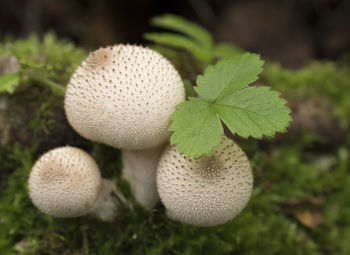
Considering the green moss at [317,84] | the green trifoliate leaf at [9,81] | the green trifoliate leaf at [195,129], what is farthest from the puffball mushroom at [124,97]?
the green moss at [317,84]

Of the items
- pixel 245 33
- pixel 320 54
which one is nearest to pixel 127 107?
pixel 245 33

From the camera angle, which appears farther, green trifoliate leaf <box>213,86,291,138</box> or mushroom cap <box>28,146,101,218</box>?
mushroom cap <box>28,146,101,218</box>

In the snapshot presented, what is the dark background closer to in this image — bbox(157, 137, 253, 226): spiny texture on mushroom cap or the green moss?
the green moss

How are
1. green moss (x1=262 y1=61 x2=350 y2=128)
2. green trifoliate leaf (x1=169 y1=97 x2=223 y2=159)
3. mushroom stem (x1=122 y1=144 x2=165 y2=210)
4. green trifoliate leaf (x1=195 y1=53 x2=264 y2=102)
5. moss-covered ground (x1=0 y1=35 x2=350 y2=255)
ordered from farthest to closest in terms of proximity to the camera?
1. green moss (x1=262 y1=61 x2=350 y2=128)
2. moss-covered ground (x1=0 y1=35 x2=350 y2=255)
3. mushroom stem (x1=122 y1=144 x2=165 y2=210)
4. green trifoliate leaf (x1=195 y1=53 x2=264 y2=102)
5. green trifoliate leaf (x1=169 y1=97 x2=223 y2=159)

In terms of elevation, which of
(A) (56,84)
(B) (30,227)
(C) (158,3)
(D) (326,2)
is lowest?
(B) (30,227)

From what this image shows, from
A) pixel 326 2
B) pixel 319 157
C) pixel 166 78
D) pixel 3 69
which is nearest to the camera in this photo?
pixel 166 78

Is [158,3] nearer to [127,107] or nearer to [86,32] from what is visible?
[86,32]

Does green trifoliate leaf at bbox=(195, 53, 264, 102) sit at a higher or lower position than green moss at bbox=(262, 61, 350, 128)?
lower

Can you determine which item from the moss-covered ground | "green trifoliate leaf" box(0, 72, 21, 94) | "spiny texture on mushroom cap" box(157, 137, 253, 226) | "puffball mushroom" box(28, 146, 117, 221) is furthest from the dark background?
"spiny texture on mushroom cap" box(157, 137, 253, 226)

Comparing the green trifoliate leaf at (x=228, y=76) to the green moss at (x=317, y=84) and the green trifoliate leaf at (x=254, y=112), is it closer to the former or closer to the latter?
the green trifoliate leaf at (x=254, y=112)
